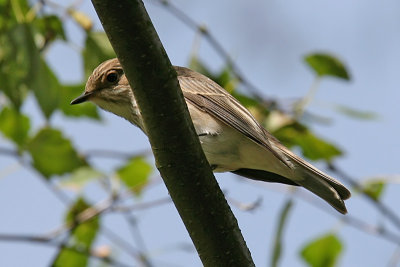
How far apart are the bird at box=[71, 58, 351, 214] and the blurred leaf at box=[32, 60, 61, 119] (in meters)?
0.54

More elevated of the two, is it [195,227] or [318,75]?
[318,75]

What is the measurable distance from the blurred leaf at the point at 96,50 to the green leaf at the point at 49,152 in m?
0.63

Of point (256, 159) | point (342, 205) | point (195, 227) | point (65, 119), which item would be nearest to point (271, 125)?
point (256, 159)

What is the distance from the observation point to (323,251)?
5875mm

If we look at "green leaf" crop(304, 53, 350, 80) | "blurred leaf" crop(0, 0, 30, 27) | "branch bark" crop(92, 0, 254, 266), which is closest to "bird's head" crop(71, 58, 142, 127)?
"blurred leaf" crop(0, 0, 30, 27)

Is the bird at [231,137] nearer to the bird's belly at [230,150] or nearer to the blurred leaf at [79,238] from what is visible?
the bird's belly at [230,150]

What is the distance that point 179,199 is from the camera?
336 centimetres

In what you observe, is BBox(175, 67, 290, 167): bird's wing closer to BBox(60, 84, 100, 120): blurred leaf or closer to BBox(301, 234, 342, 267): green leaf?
BBox(60, 84, 100, 120): blurred leaf

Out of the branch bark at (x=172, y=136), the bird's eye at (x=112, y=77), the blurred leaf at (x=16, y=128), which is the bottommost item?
the branch bark at (x=172, y=136)

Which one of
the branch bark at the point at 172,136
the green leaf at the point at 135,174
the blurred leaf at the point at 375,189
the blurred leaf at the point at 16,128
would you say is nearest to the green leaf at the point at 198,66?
the green leaf at the point at 135,174

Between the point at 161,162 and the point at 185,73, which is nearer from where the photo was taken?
the point at 161,162

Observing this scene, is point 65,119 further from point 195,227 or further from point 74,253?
point 195,227

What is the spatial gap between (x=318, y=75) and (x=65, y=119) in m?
1.89

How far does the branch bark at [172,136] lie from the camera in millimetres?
2938
